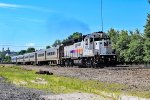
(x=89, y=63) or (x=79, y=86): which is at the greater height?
(x=89, y=63)

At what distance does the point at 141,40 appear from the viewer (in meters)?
75.2

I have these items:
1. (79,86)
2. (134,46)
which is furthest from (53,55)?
(79,86)

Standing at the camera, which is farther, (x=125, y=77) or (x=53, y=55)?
(x=53, y=55)

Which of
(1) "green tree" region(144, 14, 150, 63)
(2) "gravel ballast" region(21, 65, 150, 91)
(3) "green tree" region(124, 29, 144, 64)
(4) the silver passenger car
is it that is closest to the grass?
(2) "gravel ballast" region(21, 65, 150, 91)

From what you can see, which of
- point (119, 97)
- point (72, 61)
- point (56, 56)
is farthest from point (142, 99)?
point (56, 56)

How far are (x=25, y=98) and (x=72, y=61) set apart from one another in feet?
142

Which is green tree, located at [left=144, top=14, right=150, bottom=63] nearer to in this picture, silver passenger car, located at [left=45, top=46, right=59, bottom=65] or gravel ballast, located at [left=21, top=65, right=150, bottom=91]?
silver passenger car, located at [left=45, top=46, right=59, bottom=65]

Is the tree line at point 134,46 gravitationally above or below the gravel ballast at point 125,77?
above

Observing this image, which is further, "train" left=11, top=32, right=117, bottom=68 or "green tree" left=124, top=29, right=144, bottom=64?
"green tree" left=124, top=29, right=144, bottom=64

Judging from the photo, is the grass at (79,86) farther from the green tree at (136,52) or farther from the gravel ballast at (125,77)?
the green tree at (136,52)

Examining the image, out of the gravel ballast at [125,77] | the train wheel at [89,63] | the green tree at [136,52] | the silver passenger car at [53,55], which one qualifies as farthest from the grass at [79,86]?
the green tree at [136,52]

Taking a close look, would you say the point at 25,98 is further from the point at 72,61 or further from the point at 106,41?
the point at 72,61

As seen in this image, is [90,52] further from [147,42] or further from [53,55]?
[53,55]

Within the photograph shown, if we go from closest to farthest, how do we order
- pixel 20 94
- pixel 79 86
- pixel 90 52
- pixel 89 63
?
pixel 20 94 < pixel 79 86 < pixel 90 52 < pixel 89 63
